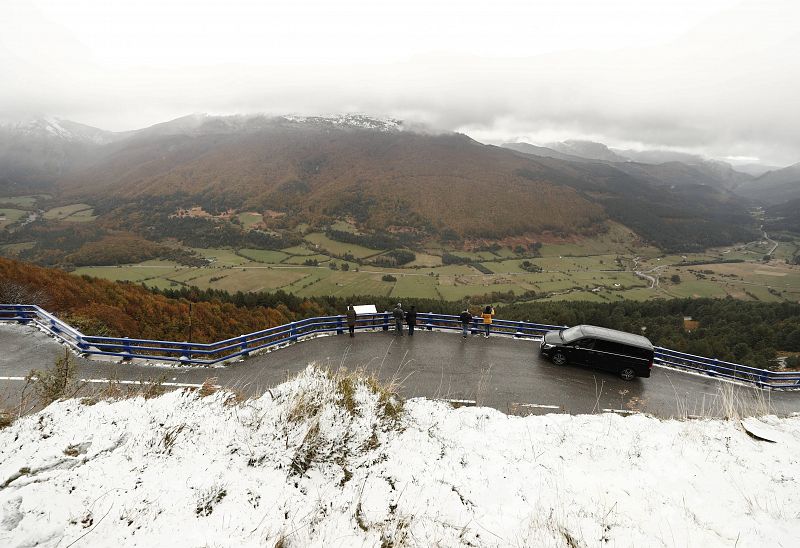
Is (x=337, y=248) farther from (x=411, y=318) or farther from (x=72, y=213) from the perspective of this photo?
(x=72, y=213)

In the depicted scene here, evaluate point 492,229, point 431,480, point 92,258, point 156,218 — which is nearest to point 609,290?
point 492,229

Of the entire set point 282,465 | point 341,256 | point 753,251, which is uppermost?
point 282,465

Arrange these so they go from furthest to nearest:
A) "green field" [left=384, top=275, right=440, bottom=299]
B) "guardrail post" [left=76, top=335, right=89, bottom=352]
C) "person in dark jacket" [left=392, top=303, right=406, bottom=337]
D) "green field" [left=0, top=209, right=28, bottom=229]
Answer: "green field" [left=0, top=209, right=28, bottom=229]
"green field" [left=384, top=275, right=440, bottom=299]
"person in dark jacket" [left=392, top=303, right=406, bottom=337]
"guardrail post" [left=76, top=335, right=89, bottom=352]

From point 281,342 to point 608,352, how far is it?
13254mm

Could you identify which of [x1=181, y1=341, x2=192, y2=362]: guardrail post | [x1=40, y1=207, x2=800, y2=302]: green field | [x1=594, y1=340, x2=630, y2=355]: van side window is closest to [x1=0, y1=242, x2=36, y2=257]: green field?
[x1=40, y1=207, x2=800, y2=302]: green field

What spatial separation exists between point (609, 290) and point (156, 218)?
7223 inches

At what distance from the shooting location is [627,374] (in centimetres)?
1348

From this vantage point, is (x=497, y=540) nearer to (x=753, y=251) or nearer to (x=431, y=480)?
(x=431, y=480)

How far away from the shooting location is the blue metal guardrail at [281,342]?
1189 centimetres

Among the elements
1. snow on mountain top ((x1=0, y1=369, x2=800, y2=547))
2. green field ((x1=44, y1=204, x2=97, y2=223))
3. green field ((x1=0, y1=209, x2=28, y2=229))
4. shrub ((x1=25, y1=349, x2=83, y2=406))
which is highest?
snow on mountain top ((x1=0, y1=369, x2=800, y2=547))

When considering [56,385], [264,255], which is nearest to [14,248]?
[264,255]

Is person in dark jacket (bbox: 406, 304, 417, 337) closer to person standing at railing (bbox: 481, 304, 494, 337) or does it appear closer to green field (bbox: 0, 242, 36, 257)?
person standing at railing (bbox: 481, 304, 494, 337)

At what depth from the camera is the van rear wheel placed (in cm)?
1345

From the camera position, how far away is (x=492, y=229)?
151250 mm
